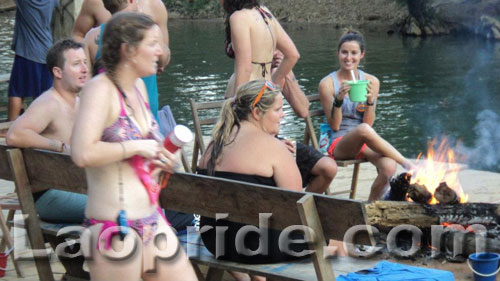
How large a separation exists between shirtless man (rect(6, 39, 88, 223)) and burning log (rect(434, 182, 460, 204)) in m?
2.12

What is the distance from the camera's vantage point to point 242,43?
17.9ft

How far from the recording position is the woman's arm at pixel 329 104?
6.46 metres

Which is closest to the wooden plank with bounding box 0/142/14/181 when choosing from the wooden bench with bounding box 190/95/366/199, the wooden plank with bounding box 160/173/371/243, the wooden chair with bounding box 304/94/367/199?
the wooden plank with bounding box 160/173/371/243

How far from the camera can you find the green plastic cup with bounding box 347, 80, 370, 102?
6.12m

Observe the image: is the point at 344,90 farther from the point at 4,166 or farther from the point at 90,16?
the point at 4,166

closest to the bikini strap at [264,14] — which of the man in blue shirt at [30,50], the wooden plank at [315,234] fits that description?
the wooden plank at [315,234]

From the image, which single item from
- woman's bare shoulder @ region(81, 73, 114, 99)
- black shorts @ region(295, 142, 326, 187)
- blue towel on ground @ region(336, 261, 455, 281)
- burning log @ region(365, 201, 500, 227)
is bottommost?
blue towel on ground @ region(336, 261, 455, 281)

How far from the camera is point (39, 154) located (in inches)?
159

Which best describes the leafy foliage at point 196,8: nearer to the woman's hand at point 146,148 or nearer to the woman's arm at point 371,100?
the woman's arm at point 371,100

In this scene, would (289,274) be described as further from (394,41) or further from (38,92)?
(394,41)

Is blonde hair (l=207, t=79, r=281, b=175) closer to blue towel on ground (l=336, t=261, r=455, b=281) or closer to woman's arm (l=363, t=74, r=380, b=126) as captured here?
blue towel on ground (l=336, t=261, r=455, b=281)

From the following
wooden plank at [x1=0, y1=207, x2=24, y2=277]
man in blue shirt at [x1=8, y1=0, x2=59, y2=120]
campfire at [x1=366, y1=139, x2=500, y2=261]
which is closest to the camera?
wooden plank at [x1=0, y1=207, x2=24, y2=277]

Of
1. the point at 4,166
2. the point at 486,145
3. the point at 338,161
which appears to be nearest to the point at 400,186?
the point at 338,161

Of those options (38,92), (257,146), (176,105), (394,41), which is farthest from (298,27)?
(257,146)
